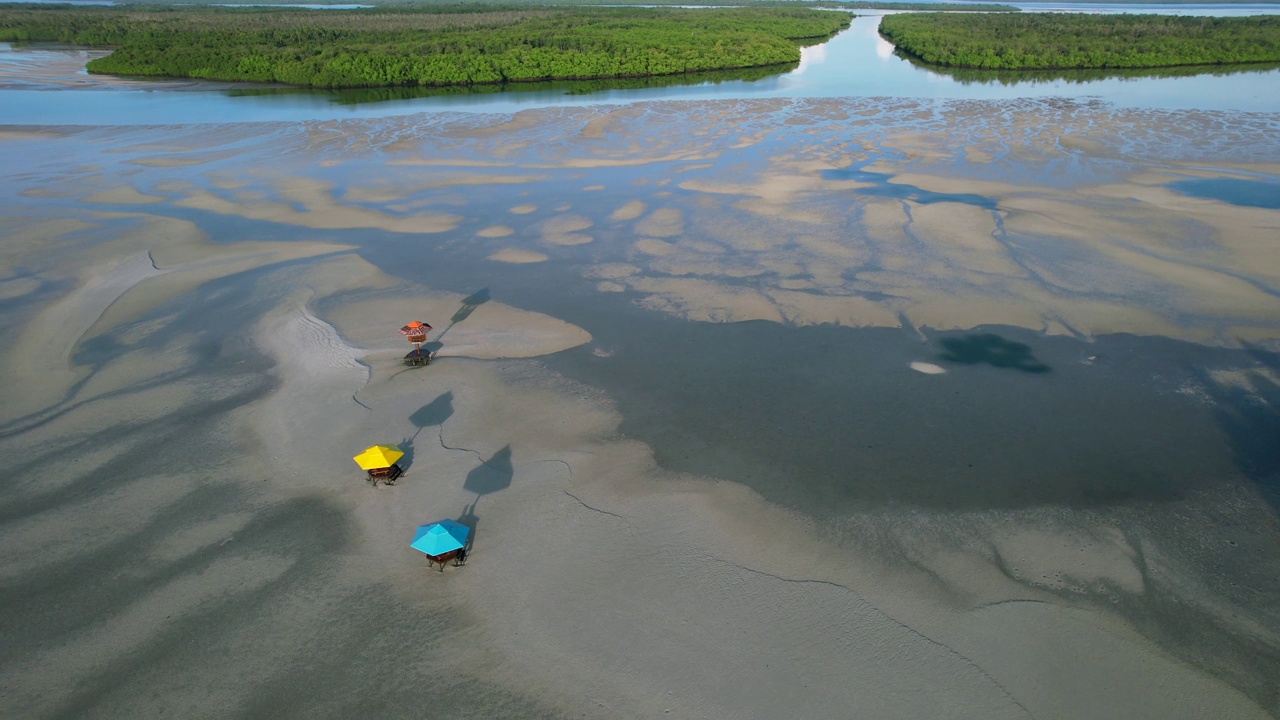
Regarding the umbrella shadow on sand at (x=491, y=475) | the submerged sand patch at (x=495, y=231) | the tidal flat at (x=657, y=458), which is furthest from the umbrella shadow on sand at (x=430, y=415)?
the submerged sand patch at (x=495, y=231)

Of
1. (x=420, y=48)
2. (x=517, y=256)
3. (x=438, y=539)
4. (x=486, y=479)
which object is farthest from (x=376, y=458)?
(x=420, y=48)

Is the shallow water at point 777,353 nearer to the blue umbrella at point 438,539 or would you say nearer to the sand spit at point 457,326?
the sand spit at point 457,326

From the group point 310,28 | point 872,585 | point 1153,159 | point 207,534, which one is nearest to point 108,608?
point 207,534

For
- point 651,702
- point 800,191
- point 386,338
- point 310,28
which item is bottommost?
point 651,702

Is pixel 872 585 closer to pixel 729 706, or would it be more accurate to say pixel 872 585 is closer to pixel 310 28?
pixel 729 706

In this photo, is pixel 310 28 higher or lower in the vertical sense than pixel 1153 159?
higher

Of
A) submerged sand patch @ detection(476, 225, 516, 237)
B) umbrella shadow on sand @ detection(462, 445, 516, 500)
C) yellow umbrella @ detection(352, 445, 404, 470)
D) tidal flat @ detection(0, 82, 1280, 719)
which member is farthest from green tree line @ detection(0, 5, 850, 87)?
yellow umbrella @ detection(352, 445, 404, 470)
